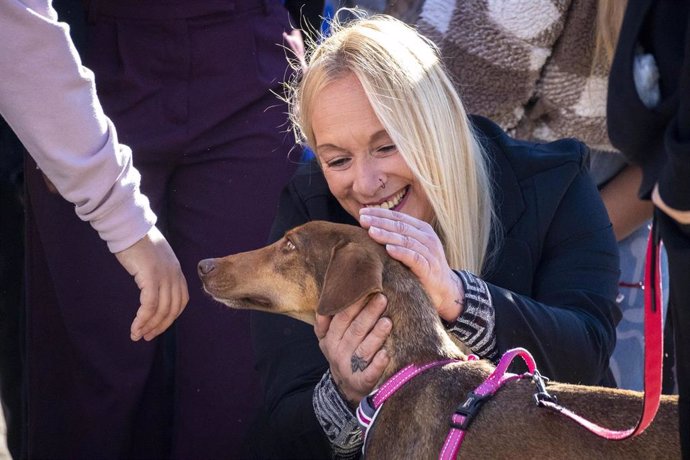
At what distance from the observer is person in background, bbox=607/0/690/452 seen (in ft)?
5.96

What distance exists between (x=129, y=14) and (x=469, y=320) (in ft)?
5.52

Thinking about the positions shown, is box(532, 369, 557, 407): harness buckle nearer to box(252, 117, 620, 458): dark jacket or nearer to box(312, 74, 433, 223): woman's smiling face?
box(252, 117, 620, 458): dark jacket

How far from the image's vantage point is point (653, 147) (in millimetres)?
1899

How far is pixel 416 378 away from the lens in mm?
2746

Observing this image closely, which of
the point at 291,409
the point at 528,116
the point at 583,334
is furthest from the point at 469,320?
the point at 528,116

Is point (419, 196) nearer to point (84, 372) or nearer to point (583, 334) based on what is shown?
point (583, 334)

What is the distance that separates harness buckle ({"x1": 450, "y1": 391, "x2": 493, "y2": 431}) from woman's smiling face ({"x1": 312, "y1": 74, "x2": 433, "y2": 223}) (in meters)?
0.85

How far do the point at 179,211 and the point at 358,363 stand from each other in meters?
1.33

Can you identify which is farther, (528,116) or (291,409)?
(528,116)

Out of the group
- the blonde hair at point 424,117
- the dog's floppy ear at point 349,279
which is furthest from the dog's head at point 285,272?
the blonde hair at point 424,117

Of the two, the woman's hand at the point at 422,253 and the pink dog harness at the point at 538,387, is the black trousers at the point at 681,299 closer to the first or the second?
the pink dog harness at the point at 538,387

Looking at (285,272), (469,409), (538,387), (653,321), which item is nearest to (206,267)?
(285,272)

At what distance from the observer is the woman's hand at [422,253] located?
277cm

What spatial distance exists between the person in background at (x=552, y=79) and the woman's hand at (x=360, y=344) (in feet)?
4.91
